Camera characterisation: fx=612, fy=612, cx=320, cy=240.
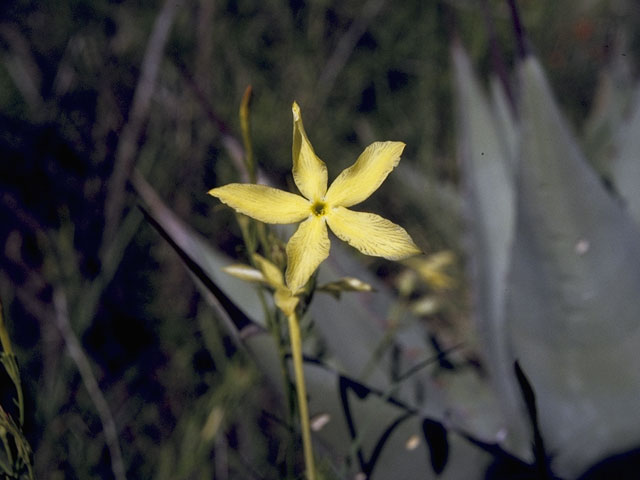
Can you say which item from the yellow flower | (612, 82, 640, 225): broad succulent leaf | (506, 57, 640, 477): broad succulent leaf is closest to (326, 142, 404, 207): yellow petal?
the yellow flower

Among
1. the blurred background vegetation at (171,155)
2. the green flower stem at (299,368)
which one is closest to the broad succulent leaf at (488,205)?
the blurred background vegetation at (171,155)

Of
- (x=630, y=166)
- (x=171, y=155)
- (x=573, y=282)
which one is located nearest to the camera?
(x=573, y=282)

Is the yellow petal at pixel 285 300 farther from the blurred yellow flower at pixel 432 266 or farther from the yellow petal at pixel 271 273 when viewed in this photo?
the blurred yellow flower at pixel 432 266

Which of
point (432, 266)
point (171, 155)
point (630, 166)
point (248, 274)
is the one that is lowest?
point (432, 266)

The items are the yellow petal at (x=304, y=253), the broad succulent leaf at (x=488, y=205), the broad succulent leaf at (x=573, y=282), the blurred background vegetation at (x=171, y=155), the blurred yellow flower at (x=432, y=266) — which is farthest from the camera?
the blurred yellow flower at (x=432, y=266)

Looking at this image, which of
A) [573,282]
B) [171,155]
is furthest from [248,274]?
[171,155]

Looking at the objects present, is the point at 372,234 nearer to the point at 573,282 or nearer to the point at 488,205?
the point at 573,282

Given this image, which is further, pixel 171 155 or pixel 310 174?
Result: pixel 171 155
